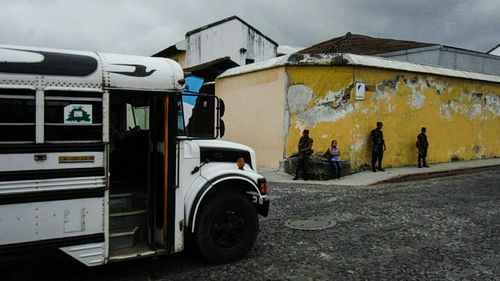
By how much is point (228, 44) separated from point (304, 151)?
20592 millimetres

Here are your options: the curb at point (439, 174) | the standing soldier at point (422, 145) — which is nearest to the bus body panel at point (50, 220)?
the curb at point (439, 174)

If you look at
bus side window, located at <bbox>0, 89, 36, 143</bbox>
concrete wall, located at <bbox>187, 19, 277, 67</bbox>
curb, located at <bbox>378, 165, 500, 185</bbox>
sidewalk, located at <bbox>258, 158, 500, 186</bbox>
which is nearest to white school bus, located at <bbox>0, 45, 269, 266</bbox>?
bus side window, located at <bbox>0, 89, 36, 143</bbox>

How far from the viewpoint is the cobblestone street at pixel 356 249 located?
5.28 metres

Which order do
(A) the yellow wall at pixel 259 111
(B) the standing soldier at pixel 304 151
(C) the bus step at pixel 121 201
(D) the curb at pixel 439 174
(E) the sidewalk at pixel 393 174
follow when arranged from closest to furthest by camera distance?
(C) the bus step at pixel 121 201
(E) the sidewalk at pixel 393 174
(B) the standing soldier at pixel 304 151
(D) the curb at pixel 439 174
(A) the yellow wall at pixel 259 111

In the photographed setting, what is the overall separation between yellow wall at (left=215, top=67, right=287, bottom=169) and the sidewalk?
2.97 ft

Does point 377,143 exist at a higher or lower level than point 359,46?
lower

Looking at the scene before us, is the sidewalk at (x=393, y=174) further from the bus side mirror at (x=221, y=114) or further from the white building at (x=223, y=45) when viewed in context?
the white building at (x=223, y=45)

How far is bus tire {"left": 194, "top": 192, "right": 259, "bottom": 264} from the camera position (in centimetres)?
539

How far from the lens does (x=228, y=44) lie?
106ft

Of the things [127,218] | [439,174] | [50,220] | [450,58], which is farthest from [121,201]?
[450,58]

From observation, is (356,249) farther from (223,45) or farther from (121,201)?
(223,45)

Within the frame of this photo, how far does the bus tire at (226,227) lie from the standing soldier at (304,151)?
7.80 metres

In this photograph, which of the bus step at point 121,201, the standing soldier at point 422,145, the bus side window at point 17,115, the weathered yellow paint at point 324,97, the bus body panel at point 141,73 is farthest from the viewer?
the standing soldier at point 422,145

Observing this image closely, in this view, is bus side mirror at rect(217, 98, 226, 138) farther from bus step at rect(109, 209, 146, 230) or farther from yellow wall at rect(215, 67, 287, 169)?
yellow wall at rect(215, 67, 287, 169)
